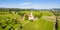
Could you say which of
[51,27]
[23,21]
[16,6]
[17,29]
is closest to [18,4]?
[16,6]

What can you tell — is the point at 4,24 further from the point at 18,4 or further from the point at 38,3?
the point at 38,3

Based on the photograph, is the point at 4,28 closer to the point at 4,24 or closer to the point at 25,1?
the point at 4,24

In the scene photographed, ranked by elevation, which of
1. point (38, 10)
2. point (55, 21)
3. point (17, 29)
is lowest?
point (17, 29)

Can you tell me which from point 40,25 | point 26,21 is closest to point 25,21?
point 26,21

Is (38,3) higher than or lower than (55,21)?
higher

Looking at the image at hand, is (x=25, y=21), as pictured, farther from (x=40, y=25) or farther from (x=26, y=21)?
(x=40, y=25)
